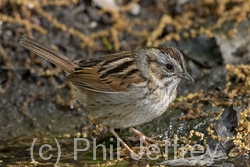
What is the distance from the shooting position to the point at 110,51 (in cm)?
753

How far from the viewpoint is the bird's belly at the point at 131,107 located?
5.13m

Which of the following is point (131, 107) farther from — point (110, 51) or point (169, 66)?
point (110, 51)

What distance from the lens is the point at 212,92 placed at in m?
6.05

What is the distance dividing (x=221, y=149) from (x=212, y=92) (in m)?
1.21

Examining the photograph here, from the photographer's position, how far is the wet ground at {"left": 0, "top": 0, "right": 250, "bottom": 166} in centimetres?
518

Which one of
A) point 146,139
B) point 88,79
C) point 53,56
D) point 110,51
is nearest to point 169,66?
point 146,139

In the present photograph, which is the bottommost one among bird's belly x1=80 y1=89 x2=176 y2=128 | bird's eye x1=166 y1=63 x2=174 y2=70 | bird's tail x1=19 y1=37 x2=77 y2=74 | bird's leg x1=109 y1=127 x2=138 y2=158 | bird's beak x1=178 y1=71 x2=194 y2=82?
bird's leg x1=109 y1=127 x2=138 y2=158

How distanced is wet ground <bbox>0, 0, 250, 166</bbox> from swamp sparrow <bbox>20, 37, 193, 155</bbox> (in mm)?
332

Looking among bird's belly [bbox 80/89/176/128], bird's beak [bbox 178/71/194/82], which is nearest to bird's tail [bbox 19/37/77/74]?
bird's belly [bbox 80/89/176/128]

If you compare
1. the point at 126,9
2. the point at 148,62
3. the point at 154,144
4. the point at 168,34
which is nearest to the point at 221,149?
the point at 154,144

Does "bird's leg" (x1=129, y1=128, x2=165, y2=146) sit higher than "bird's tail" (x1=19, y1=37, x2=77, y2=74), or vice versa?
"bird's tail" (x1=19, y1=37, x2=77, y2=74)

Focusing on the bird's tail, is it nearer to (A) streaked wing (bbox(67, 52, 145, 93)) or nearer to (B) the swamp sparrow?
(A) streaked wing (bbox(67, 52, 145, 93))

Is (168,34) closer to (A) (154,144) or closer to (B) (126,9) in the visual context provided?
(B) (126,9)

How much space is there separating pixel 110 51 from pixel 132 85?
238 centimetres
